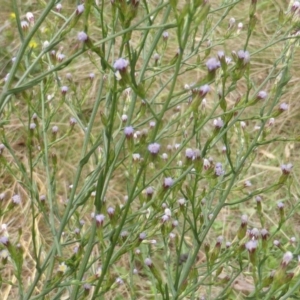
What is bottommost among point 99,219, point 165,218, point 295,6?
point 99,219

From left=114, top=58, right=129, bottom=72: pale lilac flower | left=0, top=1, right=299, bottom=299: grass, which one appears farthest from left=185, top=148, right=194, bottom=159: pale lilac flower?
left=114, top=58, right=129, bottom=72: pale lilac flower

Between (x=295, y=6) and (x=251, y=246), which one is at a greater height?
(x=295, y=6)

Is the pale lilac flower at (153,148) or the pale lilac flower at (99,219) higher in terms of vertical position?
the pale lilac flower at (153,148)

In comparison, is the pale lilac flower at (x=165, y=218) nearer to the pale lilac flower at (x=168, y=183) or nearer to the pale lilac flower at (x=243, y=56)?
→ the pale lilac flower at (x=168, y=183)

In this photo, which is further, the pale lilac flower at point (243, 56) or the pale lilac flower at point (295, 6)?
the pale lilac flower at point (295, 6)

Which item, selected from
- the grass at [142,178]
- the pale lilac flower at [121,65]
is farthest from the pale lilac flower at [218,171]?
the pale lilac flower at [121,65]

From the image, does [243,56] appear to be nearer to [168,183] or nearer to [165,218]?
[168,183]

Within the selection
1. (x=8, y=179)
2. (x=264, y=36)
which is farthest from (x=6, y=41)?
(x=264, y=36)

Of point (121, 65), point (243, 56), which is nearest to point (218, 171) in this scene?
point (243, 56)

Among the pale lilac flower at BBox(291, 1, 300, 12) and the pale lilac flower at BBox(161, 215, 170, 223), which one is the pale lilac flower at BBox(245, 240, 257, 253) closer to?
the pale lilac flower at BBox(161, 215, 170, 223)
